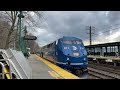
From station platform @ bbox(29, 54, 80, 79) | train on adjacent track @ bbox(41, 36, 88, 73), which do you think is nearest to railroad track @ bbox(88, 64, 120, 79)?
train on adjacent track @ bbox(41, 36, 88, 73)

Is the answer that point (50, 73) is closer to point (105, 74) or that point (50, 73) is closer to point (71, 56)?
point (71, 56)

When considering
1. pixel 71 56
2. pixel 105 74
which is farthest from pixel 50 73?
pixel 105 74

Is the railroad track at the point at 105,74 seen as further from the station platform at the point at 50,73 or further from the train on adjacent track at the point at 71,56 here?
the station platform at the point at 50,73

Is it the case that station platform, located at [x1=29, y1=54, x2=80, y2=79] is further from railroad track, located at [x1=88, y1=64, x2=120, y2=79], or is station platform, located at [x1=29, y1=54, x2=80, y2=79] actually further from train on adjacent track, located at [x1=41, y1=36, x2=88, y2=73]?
railroad track, located at [x1=88, y1=64, x2=120, y2=79]

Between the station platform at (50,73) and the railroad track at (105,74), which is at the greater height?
the station platform at (50,73)

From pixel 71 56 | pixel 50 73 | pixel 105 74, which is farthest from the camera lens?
pixel 105 74

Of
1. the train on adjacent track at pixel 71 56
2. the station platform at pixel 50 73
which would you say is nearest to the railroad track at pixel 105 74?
the train on adjacent track at pixel 71 56

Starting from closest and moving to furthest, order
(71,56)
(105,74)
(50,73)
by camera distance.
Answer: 1. (50,73)
2. (71,56)
3. (105,74)

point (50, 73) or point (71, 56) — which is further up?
point (71, 56)

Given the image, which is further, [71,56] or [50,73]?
[71,56]

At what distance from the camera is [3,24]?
1205 inches

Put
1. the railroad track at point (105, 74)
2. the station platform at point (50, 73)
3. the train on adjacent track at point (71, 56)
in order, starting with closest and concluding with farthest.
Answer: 1. the station platform at point (50, 73)
2. the train on adjacent track at point (71, 56)
3. the railroad track at point (105, 74)

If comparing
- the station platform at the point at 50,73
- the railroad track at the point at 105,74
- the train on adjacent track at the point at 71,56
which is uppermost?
the train on adjacent track at the point at 71,56
